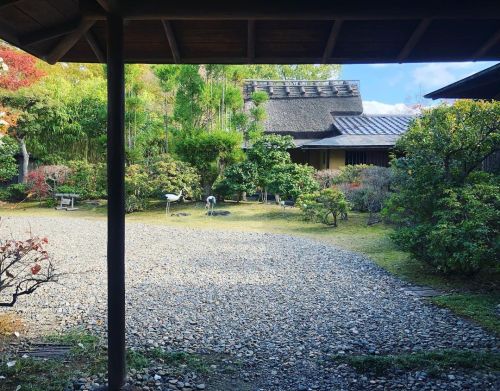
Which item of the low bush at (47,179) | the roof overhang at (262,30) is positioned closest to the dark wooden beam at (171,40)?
the roof overhang at (262,30)

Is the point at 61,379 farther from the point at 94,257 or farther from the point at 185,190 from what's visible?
the point at 185,190

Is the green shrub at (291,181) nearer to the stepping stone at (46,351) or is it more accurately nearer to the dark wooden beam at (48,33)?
the stepping stone at (46,351)

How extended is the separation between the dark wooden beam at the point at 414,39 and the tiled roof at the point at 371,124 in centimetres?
1326

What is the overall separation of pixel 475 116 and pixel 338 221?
219 inches

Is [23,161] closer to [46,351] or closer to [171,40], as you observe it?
[46,351]

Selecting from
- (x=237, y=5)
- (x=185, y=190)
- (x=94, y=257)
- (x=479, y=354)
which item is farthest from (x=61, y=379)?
(x=185, y=190)

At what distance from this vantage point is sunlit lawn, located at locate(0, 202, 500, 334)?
187 inches

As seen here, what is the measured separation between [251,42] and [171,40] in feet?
1.77

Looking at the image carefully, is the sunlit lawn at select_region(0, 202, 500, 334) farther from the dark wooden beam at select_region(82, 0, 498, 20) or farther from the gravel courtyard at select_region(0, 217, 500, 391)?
the dark wooden beam at select_region(82, 0, 498, 20)

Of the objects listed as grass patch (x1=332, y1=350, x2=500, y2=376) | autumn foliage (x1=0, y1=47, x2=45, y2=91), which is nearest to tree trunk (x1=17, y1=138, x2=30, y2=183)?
autumn foliage (x1=0, y1=47, x2=45, y2=91)

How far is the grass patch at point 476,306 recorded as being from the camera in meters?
4.06

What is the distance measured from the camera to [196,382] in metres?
2.90

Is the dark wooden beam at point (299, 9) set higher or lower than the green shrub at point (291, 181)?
higher

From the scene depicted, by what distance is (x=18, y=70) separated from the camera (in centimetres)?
1469
